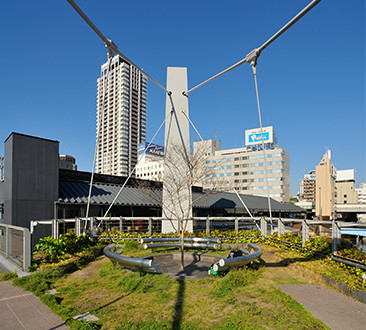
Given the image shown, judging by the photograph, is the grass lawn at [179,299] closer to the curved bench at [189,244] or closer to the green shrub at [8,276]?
the green shrub at [8,276]

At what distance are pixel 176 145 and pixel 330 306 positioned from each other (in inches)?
529

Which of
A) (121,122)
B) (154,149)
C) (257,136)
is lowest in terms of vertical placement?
(154,149)

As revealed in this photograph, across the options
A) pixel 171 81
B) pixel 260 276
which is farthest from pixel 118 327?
pixel 171 81

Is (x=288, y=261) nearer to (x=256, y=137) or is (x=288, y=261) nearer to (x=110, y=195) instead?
(x=110, y=195)

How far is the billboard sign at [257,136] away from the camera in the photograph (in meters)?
91.9

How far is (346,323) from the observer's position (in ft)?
16.0

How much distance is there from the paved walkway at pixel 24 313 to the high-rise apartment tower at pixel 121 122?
509 feet

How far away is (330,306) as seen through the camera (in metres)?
5.68

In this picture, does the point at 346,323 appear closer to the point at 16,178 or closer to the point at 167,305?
the point at 167,305

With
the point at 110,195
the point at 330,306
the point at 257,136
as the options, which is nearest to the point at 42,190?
the point at 110,195

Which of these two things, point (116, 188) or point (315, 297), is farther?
point (116, 188)

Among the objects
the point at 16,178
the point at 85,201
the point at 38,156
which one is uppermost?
the point at 38,156

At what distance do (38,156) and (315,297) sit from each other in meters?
16.4

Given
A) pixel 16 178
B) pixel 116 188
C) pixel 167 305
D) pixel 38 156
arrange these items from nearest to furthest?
pixel 167 305 → pixel 16 178 → pixel 38 156 → pixel 116 188
